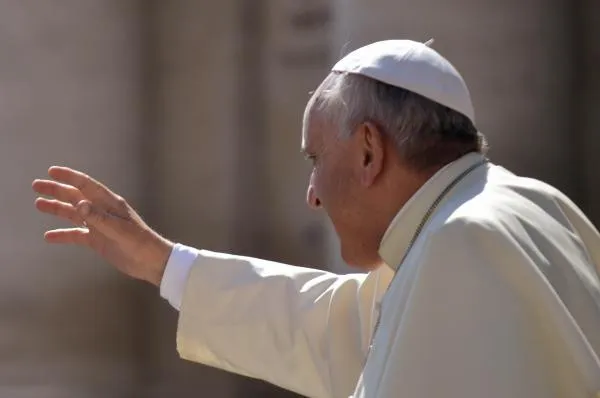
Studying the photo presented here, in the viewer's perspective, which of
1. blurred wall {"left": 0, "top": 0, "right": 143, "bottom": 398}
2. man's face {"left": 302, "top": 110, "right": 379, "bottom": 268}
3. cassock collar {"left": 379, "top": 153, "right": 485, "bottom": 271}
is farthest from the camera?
blurred wall {"left": 0, "top": 0, "right": 143, "bottom": 398}

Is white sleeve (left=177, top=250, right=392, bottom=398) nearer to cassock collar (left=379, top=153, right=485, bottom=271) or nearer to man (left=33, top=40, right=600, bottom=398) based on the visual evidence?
man (left=33, top=40, right=600, bottom=398)

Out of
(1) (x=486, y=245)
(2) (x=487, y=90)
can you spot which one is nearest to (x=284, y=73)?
(2) (x=487, y=90)

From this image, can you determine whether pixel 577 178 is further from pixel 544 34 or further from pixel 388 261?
pixel 388 261

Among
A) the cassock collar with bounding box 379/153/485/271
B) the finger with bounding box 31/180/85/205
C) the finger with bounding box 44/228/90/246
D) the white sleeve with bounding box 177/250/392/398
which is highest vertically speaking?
the cassock collar with bounding box 379/153/485/271

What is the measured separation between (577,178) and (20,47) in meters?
1.84

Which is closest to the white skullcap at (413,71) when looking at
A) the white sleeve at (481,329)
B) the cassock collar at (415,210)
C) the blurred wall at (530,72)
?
the cassock collar at (415,210)

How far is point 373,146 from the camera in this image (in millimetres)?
1353

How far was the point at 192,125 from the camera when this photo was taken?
2709 millimetres

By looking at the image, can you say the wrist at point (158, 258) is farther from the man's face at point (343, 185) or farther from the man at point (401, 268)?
the man's face at point (343, 185)

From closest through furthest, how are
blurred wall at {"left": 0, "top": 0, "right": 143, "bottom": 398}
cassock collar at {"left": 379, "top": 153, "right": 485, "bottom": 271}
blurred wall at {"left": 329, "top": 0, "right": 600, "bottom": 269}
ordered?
1. cassock collar at {"left": 379, "top": 153, "right": 485, "bottom": 271}
2. blurred wall at {"left": 0, "top": 0, "right": 143, "bottom": 398}
3. blurred wall at {"left": 329, "top": 0, "right": 600, "bottom": 269}

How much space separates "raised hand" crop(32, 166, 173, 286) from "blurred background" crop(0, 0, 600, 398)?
842 mm

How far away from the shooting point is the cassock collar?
51.1 inches

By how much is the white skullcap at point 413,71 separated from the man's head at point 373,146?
0.01 m

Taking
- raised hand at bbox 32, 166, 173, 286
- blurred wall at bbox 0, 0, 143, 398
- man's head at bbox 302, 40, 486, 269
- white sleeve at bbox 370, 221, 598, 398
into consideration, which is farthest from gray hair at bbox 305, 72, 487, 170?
blurred wall at bbox 0, 0, 143, 398
